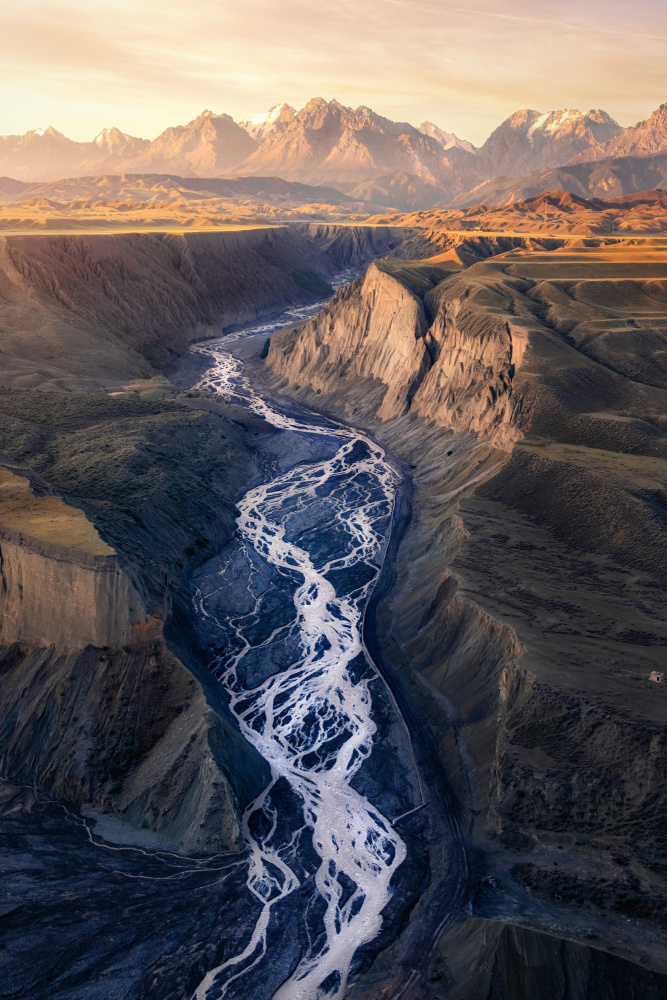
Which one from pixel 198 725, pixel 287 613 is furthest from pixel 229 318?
pixel 198 725

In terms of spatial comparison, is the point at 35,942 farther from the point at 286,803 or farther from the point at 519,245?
the point at 519,245

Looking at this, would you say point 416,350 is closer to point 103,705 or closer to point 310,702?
point 310,702

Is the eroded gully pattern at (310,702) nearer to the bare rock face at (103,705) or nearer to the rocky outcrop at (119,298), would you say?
the bare rock face at (103,705)

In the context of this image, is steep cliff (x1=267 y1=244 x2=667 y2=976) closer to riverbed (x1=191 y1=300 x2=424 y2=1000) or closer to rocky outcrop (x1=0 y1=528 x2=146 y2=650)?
riverbed (x1=191 y1=300 x2=424 y2=1000)

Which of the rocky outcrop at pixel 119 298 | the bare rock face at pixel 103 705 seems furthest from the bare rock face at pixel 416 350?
the bare rock face at pixel 103 705

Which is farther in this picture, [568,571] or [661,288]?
[661,288]

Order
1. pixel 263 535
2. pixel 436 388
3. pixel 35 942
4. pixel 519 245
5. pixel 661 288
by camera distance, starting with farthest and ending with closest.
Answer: pixel 519 245, pixel 661 288, pixel 436 388, pixel 263 535, pixel 35 942
